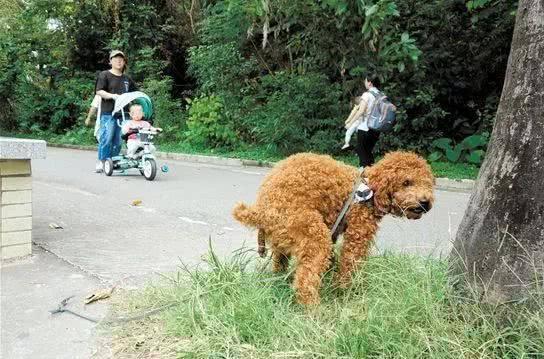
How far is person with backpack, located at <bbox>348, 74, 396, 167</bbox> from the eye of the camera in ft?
35.3

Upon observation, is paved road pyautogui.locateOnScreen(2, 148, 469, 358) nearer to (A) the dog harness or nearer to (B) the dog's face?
(B) the dog's face

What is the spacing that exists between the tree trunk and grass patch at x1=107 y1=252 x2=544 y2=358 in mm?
174

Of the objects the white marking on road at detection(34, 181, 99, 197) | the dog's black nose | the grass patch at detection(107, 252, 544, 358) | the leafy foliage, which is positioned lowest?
the white marking on road at detection(34, 181, 99, 197)

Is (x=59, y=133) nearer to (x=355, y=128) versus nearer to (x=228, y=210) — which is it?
(x=355, y=128)

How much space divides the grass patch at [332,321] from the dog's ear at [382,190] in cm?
42

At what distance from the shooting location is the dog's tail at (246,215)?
3.24m

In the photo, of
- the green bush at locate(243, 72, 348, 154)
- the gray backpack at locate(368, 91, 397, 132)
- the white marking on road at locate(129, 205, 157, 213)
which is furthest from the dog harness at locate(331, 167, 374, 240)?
the green bush at locate(243, 72, 348, 154)

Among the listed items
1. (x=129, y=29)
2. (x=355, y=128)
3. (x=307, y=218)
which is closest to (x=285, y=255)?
(x=307, y=218)

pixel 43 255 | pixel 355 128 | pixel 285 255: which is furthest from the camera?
pixel 355 128

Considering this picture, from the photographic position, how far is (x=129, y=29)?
22016mm

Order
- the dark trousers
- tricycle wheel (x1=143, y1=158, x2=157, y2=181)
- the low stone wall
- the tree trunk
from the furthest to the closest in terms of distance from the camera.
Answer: the dark trousers, tricycle wheel (x1=143, y1=158, x2=157, y2=181), the low stone wall, the tree trunk

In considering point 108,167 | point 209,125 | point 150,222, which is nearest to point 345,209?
point 150,222

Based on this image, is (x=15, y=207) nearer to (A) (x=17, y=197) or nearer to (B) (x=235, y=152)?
(A) (x=17, y=197)

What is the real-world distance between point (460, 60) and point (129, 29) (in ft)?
44.3
